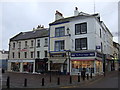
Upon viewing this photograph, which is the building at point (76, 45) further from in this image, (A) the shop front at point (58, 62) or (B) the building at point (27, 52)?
(B) the building at point (27, 52)

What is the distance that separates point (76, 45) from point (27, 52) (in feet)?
43.4

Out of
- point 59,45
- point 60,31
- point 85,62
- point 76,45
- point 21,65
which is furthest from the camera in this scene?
point 21,65

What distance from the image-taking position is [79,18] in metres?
26.6

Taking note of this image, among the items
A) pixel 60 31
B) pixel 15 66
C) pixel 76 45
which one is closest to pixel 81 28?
pixel 76 45

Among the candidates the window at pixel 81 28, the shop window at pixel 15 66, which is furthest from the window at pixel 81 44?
the shop window at pixel 15 66

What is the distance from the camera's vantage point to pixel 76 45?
2650 centimetres

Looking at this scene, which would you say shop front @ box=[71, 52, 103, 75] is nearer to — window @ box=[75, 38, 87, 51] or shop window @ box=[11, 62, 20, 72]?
window @ box=[75, 38, 87, 51]

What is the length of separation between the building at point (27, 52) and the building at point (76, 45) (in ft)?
11.2

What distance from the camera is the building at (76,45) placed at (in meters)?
24.8

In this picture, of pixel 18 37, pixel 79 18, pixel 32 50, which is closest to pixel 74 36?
pixel 79 18

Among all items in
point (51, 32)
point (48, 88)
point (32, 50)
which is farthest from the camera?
point (32, 50)

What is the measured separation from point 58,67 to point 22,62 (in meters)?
10.8

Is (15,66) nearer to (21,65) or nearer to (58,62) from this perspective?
Result: (21,65)

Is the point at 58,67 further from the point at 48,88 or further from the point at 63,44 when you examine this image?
the point at 48,88
